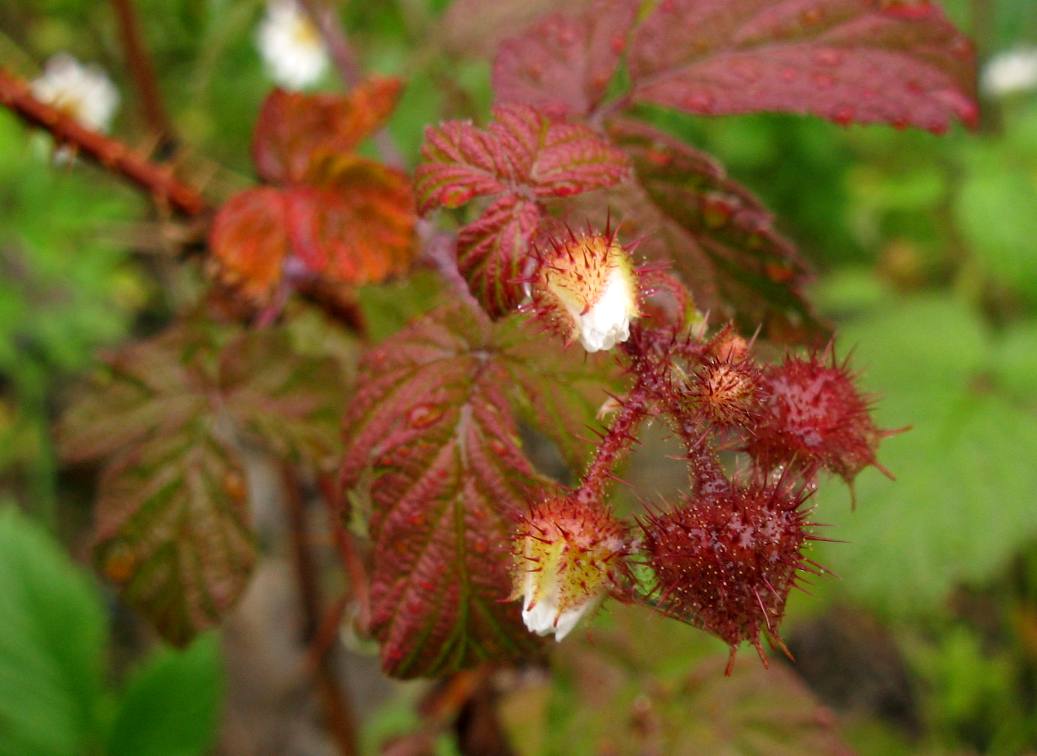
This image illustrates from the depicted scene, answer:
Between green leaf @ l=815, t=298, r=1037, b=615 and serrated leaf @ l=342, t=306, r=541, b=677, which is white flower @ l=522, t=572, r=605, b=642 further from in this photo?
green leaf @ l=815, t=298, r=1037, b=615

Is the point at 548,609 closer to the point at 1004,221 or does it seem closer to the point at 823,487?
the point at 823,487

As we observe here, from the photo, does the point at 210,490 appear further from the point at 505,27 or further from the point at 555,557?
the point at 505,27

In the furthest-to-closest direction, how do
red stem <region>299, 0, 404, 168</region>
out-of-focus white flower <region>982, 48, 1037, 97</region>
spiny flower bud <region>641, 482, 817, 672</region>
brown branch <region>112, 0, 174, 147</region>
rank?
1. out-of-focus white flower <region>982, 48, 1037, 97</region>
2. brown branch <region>112, 0, 174, 147</region>
3. red stem <region>299, 0, 404, 168</region>
4. spiny flower bud <region>641, 482, 817, 672</region>

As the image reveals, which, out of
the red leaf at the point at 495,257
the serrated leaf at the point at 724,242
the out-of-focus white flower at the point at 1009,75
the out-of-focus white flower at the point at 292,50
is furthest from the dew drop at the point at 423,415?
the out-of-focus white flower at the point at 1009,75

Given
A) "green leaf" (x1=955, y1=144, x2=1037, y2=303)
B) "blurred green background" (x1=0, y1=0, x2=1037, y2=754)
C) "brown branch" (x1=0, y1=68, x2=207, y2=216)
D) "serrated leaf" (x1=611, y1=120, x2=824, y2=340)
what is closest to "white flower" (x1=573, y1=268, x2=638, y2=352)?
"serrated leaf" (x1=611, y1=120, x2=824, y2=340)

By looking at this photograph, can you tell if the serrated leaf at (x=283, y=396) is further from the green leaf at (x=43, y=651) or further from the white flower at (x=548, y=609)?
the green leaf at (x=43, y=651)

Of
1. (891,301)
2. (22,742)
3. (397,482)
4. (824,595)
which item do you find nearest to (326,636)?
(22,742)
